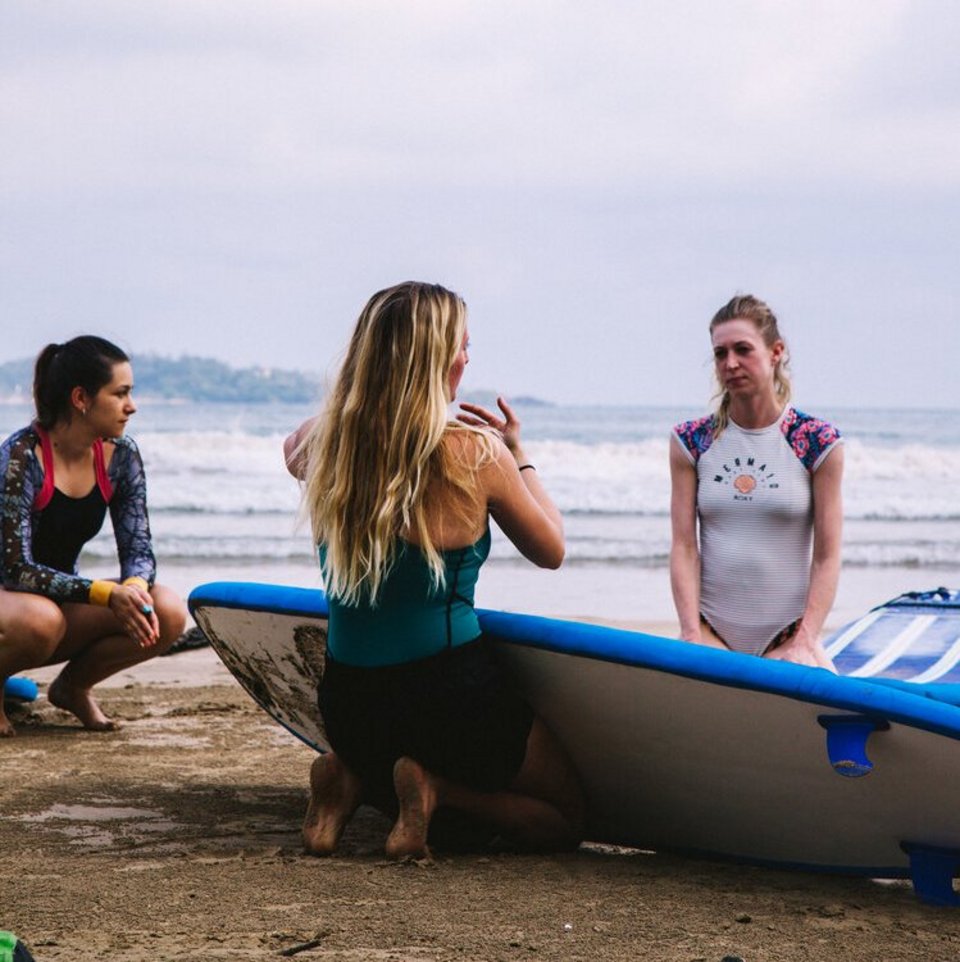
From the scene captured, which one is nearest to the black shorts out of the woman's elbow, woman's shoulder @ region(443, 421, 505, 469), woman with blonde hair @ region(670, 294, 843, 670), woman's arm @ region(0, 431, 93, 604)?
the woman's elbow

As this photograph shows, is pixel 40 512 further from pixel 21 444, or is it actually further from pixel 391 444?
pixel 391 444

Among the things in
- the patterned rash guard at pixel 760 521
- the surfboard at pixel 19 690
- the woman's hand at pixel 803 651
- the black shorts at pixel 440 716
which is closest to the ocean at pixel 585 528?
the black shorts at pixel 440 716

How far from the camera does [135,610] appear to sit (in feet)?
15.3

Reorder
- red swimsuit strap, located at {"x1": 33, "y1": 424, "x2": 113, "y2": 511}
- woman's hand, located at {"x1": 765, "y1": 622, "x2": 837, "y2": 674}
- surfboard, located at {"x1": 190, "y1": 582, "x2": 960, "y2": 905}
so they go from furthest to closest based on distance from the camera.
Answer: red swimsuit strap, located at {"x1": 33, "y1": 424, "x2": 113, "y2": 511}
woman's hand, located at {"x1": 765, "y1": 622, "x2": 837, "y2": 674}
surfboard, located at {"x1": 190, "y1": 582, "x2": 960, "y2": 905}

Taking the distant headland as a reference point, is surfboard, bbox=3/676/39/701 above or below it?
below

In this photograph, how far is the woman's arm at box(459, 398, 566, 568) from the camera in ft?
11.1

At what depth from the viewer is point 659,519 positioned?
15.2 meters

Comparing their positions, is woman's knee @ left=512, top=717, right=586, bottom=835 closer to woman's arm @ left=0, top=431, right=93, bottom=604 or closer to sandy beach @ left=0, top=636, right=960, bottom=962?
sandy beach @ left=0, top=636, right=960, bottom=962

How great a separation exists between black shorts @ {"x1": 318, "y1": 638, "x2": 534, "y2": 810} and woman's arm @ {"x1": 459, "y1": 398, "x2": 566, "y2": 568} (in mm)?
268

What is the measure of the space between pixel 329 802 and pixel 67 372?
2.12 meters

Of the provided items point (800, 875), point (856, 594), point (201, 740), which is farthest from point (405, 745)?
point (856, 594)

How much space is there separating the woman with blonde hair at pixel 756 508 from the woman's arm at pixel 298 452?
107cm

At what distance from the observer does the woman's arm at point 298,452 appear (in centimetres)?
369

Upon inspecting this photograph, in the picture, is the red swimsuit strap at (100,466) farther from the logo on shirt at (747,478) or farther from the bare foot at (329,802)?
Answer: the logo on shirt at (747,478)
